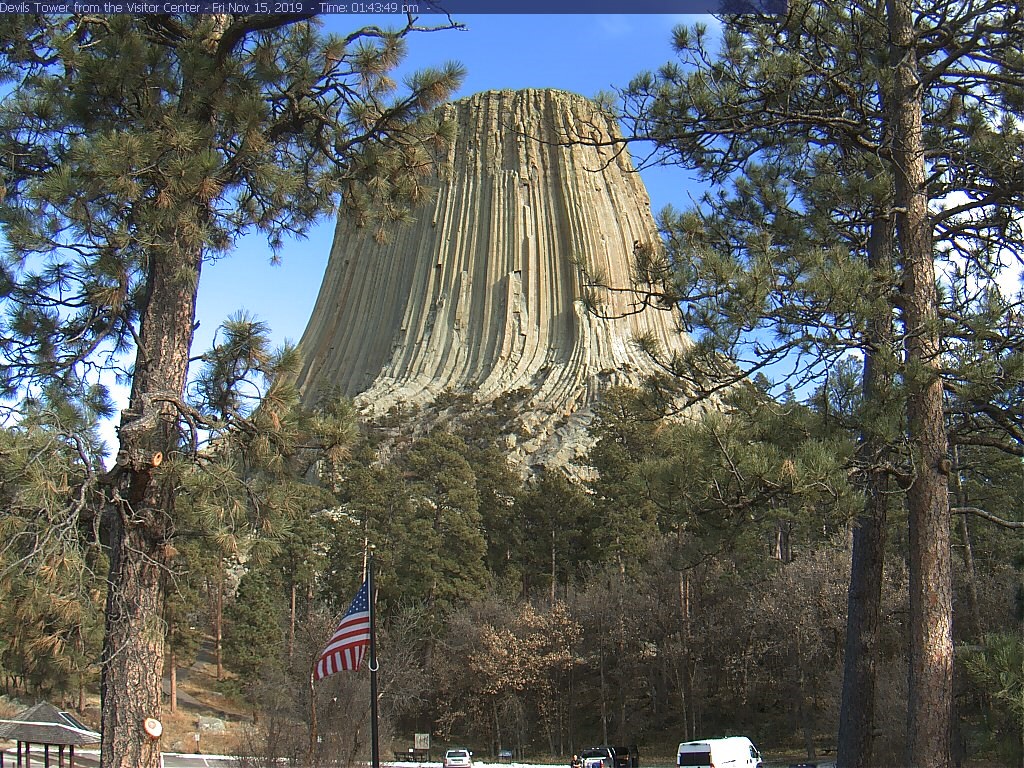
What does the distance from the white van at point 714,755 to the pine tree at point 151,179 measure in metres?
12.8

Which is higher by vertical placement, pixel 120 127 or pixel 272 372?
pixel 120 127

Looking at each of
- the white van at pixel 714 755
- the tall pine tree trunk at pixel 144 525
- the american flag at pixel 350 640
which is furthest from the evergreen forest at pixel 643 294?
the white van at pixel 714 755

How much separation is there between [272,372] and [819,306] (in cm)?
336

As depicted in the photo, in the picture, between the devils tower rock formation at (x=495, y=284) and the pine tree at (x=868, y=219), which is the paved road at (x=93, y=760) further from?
the devils tower rock formation at (x=495, y=284)

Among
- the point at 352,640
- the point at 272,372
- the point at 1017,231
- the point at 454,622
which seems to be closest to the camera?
the point at 272,372

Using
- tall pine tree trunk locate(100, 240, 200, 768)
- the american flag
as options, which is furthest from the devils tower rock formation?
tall pine tree trunk locate(100, 240, 200, 768)

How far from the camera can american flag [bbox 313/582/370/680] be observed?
8820 millimetres

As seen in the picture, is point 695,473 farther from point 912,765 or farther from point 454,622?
point 454,622

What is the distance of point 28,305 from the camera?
6.43m

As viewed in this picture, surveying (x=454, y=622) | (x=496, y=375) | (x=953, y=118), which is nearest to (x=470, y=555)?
(x=454, y=622)

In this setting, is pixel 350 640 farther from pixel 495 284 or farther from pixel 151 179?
pixel 495 284

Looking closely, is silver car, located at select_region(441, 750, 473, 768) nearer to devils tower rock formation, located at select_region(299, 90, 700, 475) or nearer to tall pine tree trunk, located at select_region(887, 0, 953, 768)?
tall pine tree trunk, located at select_region(887, 0, 953, 768)

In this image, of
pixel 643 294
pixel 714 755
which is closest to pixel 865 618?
pixel 643 294

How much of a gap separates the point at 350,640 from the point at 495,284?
154 feet
